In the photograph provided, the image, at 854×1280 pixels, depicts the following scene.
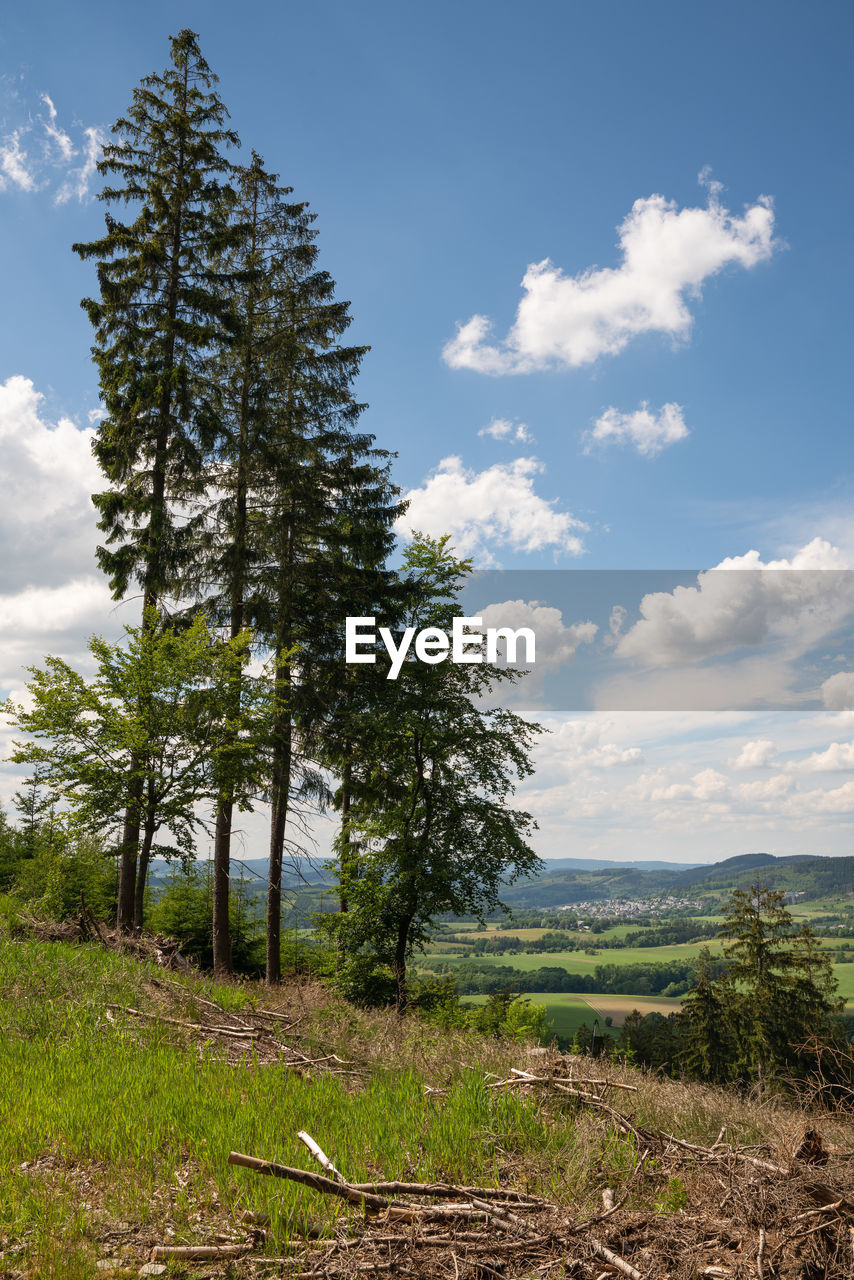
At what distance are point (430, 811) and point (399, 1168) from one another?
16.5 metres

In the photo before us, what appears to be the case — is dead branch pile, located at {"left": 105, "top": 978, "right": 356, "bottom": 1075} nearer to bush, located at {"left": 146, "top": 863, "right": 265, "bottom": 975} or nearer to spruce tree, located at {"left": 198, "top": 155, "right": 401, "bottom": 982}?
spruce tree, located at {"left": 198, "top": 155, "right": 401, "bottom": 982}

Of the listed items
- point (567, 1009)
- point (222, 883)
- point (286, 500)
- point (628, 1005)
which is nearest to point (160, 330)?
point (286, 500)

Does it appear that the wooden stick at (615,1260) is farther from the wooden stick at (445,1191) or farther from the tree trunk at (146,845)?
the tree trunk at (146,845)

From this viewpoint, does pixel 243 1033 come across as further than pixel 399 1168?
Yes

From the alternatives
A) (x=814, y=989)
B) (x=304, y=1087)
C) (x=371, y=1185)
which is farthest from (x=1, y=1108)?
(x=814, y=989)

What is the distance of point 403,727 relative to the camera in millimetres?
19438

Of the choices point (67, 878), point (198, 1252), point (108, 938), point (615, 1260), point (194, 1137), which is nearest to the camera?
point (615, 1260)

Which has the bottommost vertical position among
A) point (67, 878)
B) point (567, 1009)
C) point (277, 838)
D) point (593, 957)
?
point (593, 957)

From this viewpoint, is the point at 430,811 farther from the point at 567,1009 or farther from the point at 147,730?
the point at 567,1009

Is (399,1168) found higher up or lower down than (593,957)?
higher up

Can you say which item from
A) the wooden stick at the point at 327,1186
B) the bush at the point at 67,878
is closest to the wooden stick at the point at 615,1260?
the wooden stick at the point at 327,1186

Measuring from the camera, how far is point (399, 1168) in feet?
14.3

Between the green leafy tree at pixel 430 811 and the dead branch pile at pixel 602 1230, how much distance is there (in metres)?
15.6

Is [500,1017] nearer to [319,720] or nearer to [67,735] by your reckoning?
[319,720]
